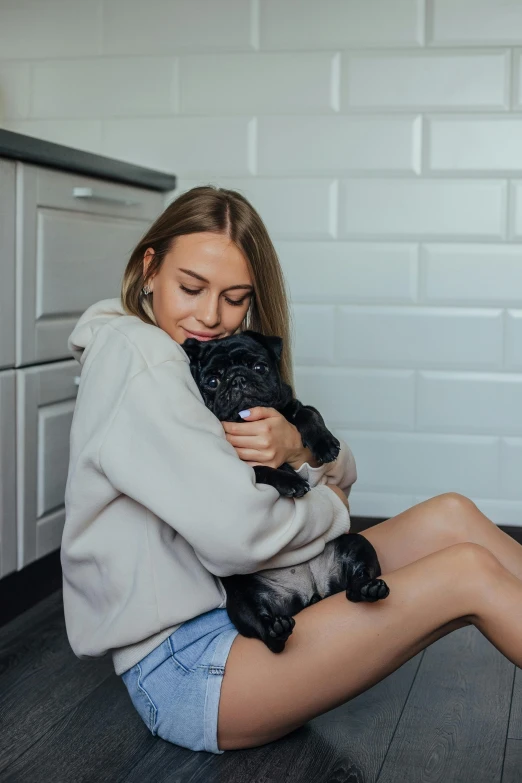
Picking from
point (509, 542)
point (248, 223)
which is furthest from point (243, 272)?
point (509, 542)

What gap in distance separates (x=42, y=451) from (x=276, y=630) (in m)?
1.01

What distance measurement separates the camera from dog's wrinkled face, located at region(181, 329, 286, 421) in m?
1.52

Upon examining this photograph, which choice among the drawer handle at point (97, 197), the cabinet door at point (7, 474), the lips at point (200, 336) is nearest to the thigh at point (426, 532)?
the lips at point (200, 336)

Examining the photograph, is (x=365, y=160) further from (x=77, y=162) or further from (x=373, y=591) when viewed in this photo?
(x=373, y=591)

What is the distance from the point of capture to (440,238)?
2609 millimetres

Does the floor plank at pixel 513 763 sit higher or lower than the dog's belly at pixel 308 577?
lower

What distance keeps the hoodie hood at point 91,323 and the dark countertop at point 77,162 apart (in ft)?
1.73

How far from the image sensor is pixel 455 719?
64.7 inches

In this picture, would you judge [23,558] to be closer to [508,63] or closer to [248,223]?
[248,223]

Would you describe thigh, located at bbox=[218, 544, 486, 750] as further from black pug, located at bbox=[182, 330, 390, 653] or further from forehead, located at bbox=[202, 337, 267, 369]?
forehead, located at bbox=[202, 337, 267, 369]

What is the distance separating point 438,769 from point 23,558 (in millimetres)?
1053

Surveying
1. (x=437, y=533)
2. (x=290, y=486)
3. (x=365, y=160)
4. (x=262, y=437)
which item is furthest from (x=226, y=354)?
(x=365, y=160)

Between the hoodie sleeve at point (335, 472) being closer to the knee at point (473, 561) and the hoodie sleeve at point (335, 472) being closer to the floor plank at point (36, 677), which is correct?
the knee at point (473, 561)

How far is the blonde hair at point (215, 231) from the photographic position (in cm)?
161
